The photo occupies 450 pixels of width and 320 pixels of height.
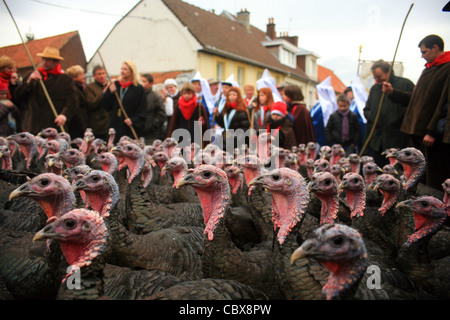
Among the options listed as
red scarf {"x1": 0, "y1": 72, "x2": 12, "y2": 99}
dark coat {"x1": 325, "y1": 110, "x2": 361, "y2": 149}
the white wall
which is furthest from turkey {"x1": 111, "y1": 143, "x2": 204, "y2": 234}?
the white wall

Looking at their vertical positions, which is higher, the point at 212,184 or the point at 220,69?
the point at 220,69

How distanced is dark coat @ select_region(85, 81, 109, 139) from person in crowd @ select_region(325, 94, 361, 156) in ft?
18.9

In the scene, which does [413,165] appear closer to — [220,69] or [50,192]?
[50,192]

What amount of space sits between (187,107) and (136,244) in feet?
19.7

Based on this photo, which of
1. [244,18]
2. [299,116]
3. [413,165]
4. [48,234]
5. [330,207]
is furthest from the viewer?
[244,18]

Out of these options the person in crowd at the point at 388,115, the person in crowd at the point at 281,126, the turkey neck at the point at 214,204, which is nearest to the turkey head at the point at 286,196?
the turkey neck at the point at 214,204

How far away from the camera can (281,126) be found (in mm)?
8203

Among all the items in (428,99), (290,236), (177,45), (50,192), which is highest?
(177,45)

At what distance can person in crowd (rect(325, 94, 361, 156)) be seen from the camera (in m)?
8.62

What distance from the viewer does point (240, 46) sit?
26234 millimetres

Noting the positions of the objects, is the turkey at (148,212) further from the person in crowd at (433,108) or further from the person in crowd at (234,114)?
the person in crowd at (234,114)

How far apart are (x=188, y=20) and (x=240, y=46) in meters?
5.46

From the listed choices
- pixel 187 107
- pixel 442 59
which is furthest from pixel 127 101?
pixel 442 59
